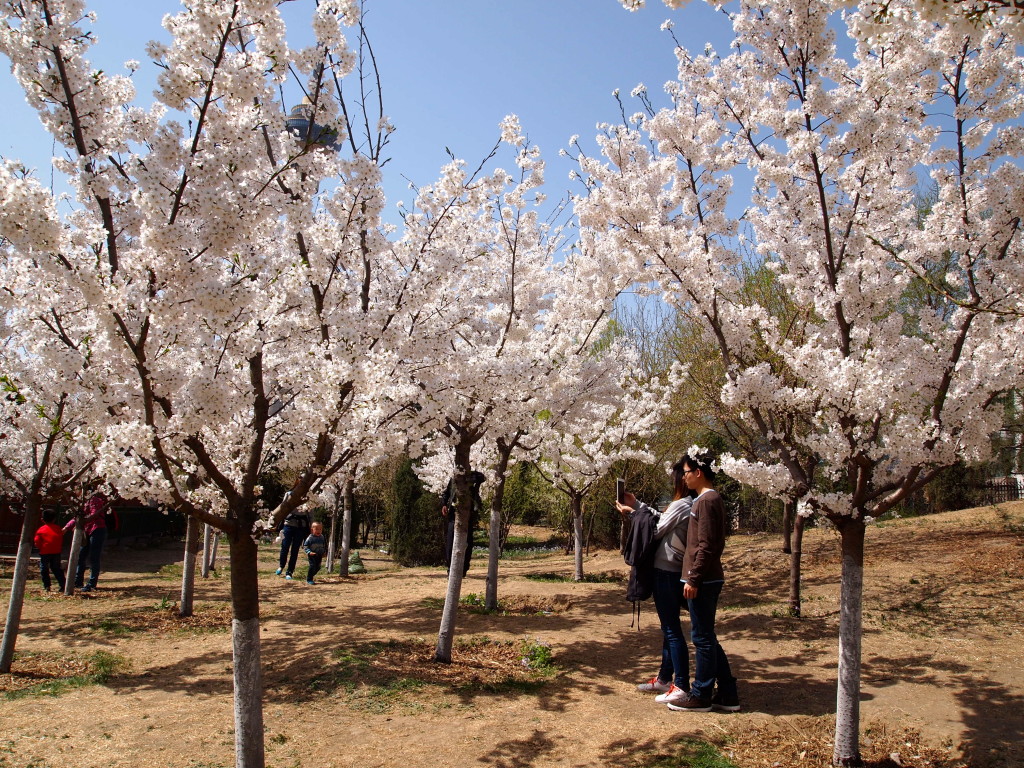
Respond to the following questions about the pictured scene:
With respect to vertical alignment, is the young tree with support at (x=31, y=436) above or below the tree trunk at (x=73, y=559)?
above

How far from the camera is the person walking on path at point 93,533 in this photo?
10.4 metres

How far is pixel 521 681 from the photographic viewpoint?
5.48 meters

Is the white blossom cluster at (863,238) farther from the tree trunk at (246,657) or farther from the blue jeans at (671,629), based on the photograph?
the tree trunk at (246,657)

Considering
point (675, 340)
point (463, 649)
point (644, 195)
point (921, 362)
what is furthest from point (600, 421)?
point (921, 362)

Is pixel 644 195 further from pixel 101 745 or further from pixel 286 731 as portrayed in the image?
pixel 101 745

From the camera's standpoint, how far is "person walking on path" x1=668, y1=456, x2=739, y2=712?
459 centimetres

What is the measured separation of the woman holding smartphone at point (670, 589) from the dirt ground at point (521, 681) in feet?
0.77

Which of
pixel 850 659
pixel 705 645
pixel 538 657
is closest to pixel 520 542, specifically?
pixel 538 657

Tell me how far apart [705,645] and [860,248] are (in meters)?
2.95

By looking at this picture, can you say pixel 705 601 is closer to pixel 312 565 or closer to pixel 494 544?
pixel 494 544

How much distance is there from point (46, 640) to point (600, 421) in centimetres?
933

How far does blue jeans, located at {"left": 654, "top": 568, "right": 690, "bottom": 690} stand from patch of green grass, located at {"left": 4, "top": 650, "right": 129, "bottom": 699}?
15.7 feet

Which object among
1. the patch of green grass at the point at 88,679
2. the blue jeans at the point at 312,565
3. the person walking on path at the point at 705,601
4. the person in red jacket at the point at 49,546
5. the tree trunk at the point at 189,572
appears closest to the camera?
the person walking on path at the point at 705,601

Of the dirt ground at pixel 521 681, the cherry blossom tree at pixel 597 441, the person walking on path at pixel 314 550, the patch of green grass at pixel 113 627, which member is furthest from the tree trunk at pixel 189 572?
the cherry blossom tree at pixel 597 441
